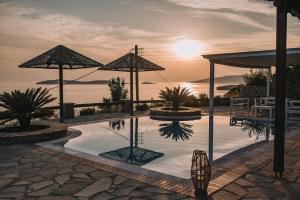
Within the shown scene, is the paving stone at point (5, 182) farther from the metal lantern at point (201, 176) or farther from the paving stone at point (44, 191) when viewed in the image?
the metal lantern at point (201, 176)

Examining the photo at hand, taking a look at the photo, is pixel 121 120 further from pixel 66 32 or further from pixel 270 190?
pixel 270 190

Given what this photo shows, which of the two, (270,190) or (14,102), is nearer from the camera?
(270,190)

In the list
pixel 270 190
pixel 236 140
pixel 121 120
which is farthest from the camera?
pixel 121 120

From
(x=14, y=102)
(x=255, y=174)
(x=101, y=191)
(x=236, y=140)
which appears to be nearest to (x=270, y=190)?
(x=255, y=174)

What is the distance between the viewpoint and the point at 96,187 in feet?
15.4

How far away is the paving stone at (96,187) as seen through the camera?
4461 millimetres

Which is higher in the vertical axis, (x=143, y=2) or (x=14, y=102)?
(x=143, y=2)

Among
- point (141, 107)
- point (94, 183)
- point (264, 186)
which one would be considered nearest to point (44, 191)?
point (94, 183)

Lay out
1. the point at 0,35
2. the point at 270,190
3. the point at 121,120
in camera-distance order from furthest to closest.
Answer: the point at 121,120
the point at 0,35
the point at 270,190

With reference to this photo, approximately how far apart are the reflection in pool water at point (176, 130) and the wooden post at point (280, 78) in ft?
14.3

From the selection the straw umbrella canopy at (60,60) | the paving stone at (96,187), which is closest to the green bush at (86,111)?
the straw umbrella canopy at (60,60)

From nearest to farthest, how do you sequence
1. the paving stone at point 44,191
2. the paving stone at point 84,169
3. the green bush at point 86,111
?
the paving stone at point 44,191 → the paving stone at point 84,169 → the green bush at point 86,111

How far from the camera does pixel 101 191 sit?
4.54 m

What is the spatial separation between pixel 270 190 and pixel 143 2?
8028mm
